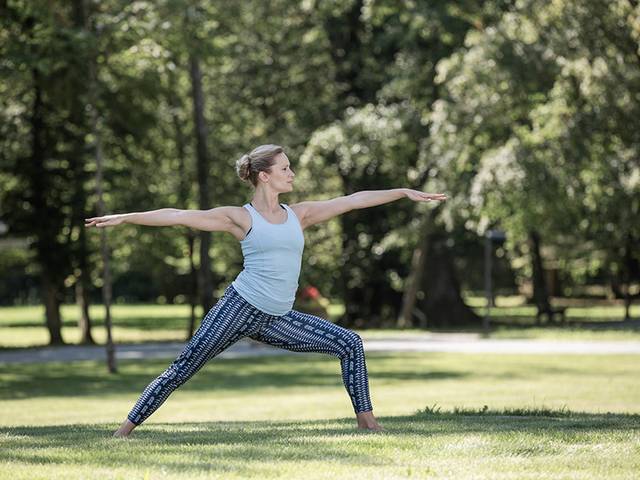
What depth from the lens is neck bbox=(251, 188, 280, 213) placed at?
25.6 feet

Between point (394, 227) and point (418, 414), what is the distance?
28.7 meters

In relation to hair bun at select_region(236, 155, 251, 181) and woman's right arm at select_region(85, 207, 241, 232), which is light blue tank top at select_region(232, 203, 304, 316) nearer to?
woman's right arm at select_region(85, 207, 241, 232)

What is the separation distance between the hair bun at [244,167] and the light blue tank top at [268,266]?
34 centimetres

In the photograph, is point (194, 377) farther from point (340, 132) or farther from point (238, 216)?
point (238, 216)

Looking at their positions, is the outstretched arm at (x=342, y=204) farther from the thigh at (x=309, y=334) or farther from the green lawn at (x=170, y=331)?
the green lawn at (x=170, y=331)

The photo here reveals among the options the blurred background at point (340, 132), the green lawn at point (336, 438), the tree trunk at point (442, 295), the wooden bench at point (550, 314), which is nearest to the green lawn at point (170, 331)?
the wooden bench at point (550, 314)

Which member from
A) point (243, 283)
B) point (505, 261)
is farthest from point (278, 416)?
point (505, 261)

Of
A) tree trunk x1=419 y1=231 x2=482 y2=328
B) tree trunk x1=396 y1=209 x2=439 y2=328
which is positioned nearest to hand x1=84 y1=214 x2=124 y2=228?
tree trunk x1=396 y1=209 x2=439 y2=328

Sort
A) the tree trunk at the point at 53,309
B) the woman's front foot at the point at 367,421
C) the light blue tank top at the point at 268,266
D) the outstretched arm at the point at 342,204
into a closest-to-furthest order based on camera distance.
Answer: the light blue tank top at the point at 268,266
the woman's front foot at the point at 367,421
the outstretched arm at the point at 342,204
the tree trunk at the point at 53,309

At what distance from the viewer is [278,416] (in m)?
14.5

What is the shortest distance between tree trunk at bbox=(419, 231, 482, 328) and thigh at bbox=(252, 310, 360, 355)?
1257 inches

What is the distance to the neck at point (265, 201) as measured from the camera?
7793 millimetres

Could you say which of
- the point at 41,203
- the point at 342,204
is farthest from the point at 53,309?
the point at 342,204

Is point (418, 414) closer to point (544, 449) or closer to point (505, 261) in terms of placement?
point (544, 449)
